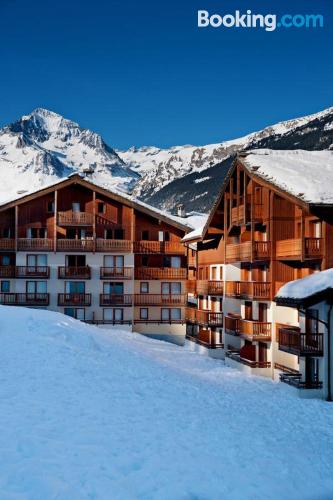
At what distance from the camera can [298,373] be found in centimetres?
2716

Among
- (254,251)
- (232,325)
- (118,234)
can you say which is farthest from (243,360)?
(118,234)

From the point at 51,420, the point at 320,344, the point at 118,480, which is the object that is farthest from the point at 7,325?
the point at 118,480

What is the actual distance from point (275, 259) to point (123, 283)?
17.2m

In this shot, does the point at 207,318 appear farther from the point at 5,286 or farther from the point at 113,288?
the point at 5,286

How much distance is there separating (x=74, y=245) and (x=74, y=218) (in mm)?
2027

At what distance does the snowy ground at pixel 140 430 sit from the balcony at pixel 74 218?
54.5ft

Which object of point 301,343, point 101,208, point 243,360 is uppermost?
point 101,208

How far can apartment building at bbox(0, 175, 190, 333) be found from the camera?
1737 inches

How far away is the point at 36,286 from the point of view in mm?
Answer: 44250

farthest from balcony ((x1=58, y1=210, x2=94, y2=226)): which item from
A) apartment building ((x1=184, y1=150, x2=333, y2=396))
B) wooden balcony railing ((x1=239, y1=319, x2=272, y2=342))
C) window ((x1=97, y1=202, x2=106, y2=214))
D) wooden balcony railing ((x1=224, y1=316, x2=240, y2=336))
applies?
wooden balcony railing ((x1=239, y1=319, x2=272, y2=342))

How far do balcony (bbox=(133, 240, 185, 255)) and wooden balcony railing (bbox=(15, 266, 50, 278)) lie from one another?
668 cm

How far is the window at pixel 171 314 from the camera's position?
1794 inches

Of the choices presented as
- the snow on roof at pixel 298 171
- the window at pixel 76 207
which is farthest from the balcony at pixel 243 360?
the window at pixel 76 207

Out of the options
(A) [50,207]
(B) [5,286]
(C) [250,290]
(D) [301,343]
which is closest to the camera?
(D) [301,343]
